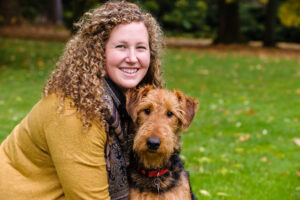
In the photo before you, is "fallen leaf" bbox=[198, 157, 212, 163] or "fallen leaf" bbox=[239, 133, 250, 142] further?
"fallen leaf" bbox=[239, 133, 250, 142]

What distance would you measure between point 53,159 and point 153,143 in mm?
741

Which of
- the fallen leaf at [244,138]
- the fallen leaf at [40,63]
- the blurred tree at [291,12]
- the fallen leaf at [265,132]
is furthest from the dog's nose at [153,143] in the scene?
the blurred tree at [291,12]

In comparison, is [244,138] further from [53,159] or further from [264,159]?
[53,159]

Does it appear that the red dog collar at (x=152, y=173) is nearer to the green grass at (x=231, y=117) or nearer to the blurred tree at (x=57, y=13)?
the green grass at (x=231, y=117)

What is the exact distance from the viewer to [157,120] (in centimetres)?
294

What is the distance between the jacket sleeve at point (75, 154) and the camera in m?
2.44

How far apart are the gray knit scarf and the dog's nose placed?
0.80 ft

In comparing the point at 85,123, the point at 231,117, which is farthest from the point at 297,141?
the point at 85,123

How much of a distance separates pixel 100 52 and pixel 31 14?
33.3m

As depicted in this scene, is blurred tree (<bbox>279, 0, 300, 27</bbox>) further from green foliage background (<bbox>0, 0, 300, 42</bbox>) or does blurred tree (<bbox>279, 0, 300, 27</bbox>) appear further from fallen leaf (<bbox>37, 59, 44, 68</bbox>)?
fallen leaf (<bbox>37, 59, 44, 68</bbox>)

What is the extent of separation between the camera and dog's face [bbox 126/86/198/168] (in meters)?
2.78

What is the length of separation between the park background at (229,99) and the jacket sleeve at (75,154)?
1912 millimetres

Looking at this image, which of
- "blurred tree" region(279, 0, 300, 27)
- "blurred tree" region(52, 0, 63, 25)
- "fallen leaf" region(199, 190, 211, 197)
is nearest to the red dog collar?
"fallen leaf" region(199, 190, 211, 197)

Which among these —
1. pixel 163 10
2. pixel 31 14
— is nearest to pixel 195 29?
pixel 163 10
